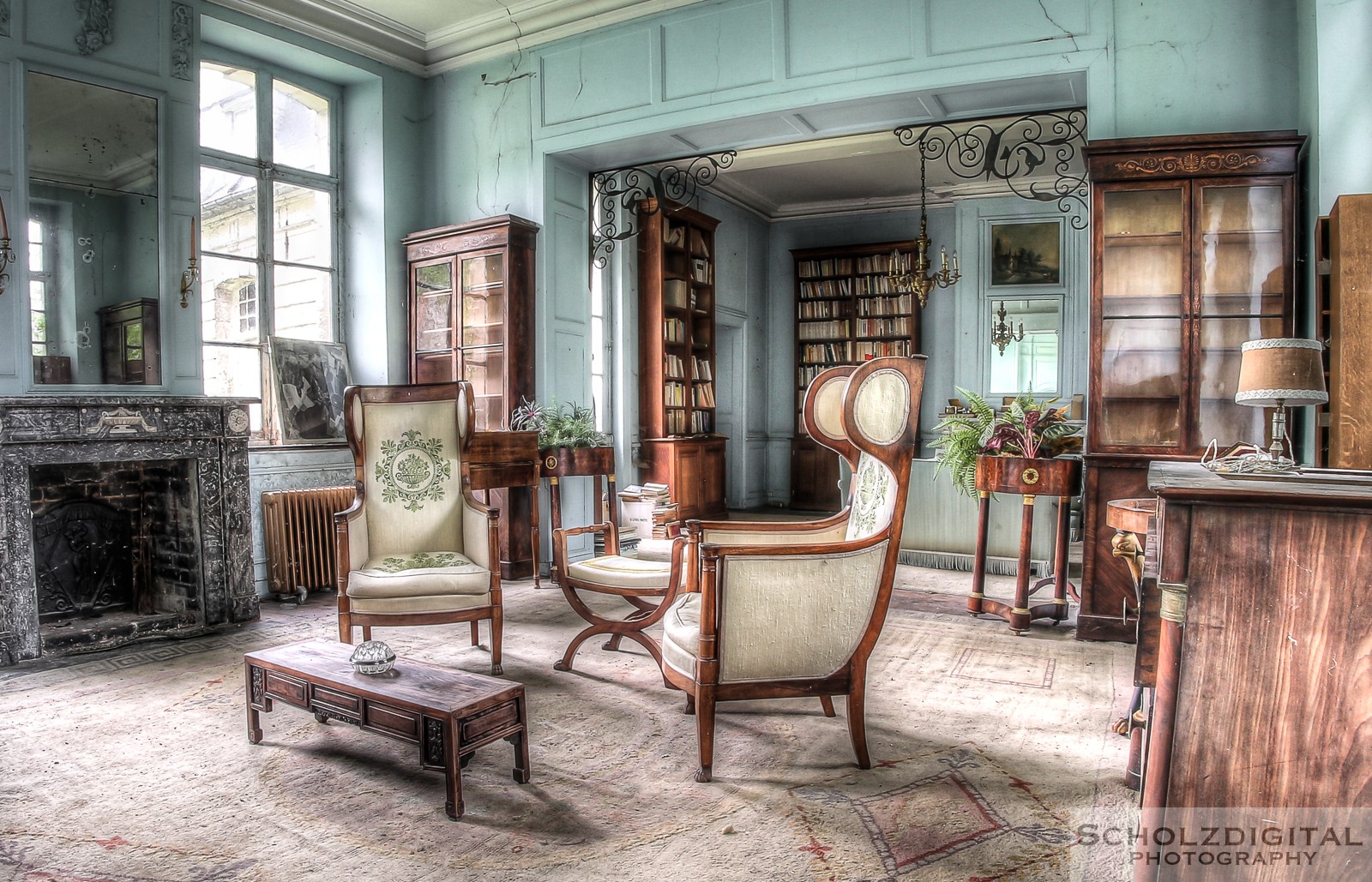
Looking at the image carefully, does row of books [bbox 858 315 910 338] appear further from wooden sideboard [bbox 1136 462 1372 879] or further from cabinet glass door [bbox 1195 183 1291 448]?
wooden sideboard [bbox 1136 462 1372 879]

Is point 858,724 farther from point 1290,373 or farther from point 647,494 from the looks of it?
point 647,494

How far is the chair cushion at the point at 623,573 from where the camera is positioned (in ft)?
11.5

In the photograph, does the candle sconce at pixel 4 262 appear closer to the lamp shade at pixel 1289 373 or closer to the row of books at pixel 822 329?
the lamp shade at pixel 1289 373

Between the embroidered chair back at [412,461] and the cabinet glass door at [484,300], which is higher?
the cabinet glass door at [484,300]

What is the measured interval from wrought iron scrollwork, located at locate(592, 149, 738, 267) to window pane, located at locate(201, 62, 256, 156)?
94.1 inches

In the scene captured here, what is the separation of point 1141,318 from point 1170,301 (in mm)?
149

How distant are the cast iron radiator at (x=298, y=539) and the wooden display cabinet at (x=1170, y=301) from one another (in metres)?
4.47

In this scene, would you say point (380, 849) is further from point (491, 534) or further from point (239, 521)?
point (239, 521)

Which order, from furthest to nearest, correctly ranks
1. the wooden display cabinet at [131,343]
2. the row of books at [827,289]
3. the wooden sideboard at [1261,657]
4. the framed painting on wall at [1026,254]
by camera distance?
the row of books at [827,289]
the framed painting on wall at [1026,254]
the wooden display cabinet at [131,343]
the wooden sideboard at [1261,657]

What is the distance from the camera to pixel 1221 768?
4.83ft

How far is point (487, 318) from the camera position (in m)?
5.91

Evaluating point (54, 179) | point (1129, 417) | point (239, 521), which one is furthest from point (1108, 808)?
point (54, 179)

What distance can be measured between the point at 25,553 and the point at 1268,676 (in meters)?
4.80

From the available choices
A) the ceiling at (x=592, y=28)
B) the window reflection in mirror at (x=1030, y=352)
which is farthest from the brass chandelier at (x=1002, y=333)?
the ceiling at (x=592, y=28)
